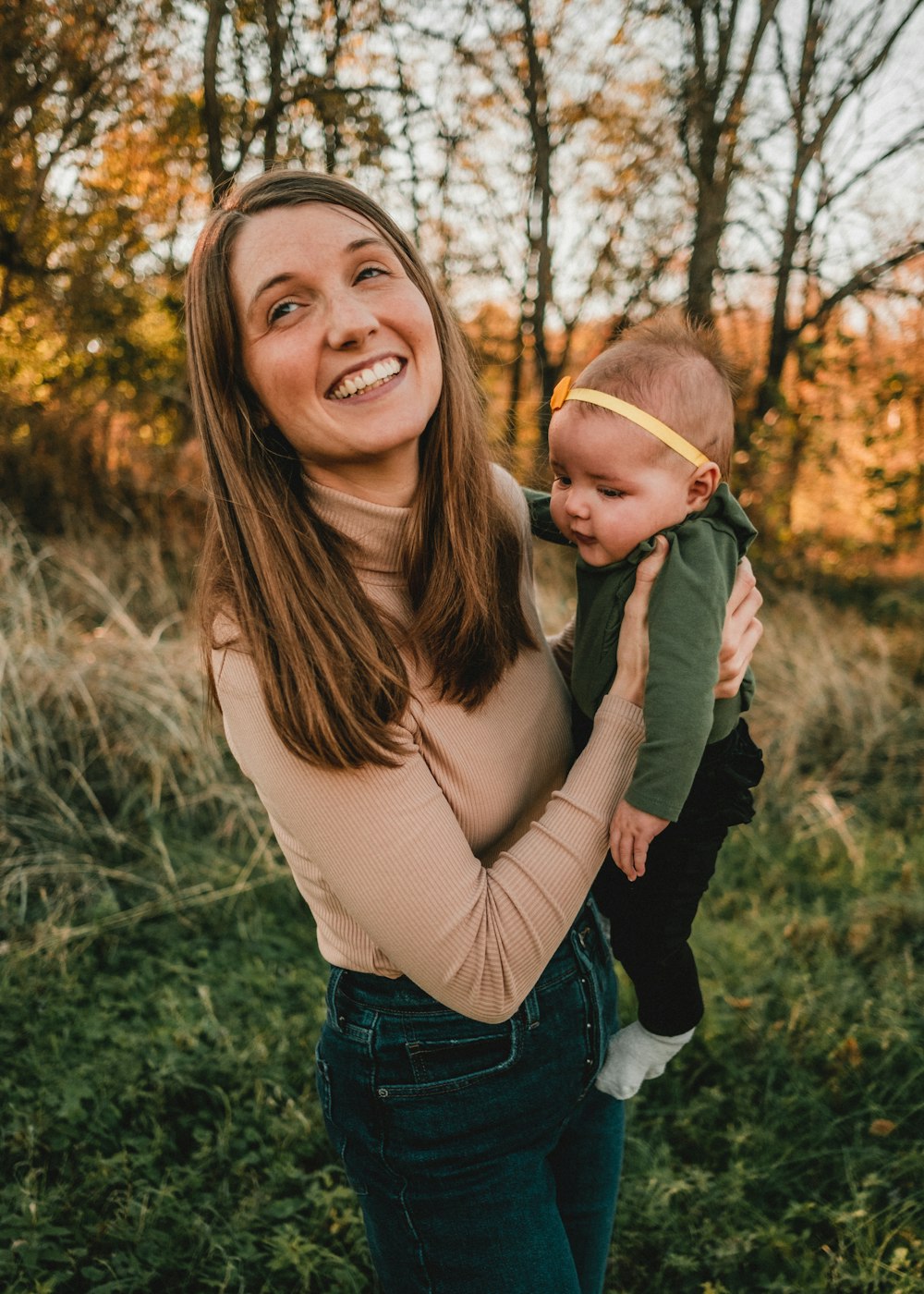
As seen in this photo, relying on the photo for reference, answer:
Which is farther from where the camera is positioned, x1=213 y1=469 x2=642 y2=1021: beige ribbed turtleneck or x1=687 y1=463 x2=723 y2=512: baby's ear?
x1=687 y1=463 x2=723 y2=512: baby's ear

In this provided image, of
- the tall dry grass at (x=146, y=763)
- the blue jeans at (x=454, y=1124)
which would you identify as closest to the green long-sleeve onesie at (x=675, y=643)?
the blue jeans at (x=454, y=1124)

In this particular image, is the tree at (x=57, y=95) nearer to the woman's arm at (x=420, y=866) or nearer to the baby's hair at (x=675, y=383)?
the baby's hair at (x=675, y=383)

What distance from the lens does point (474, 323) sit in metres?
8.38

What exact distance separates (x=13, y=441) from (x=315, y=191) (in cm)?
601

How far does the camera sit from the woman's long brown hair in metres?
1.21

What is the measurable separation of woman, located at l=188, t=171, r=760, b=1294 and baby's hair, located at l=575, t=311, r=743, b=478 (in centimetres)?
32

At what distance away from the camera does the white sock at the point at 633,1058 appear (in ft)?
5.05

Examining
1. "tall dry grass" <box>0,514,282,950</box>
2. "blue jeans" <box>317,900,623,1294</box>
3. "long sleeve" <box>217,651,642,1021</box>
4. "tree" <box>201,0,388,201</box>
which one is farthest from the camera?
"tree" <box>201,0,388,201</box>

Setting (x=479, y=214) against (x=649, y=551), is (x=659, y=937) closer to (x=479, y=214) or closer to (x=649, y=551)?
(x=649, y=551)

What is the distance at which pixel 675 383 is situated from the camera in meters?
1.65

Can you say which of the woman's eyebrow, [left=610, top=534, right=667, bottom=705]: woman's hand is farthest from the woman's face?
[left=610, top=534, right=667, bottom=705]: woman's hand

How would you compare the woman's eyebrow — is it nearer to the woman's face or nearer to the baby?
the woman's face

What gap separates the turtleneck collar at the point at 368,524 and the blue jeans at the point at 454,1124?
25.4 inches

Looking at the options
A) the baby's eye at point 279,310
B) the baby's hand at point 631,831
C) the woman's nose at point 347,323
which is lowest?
the baby's hand at point 631,831
